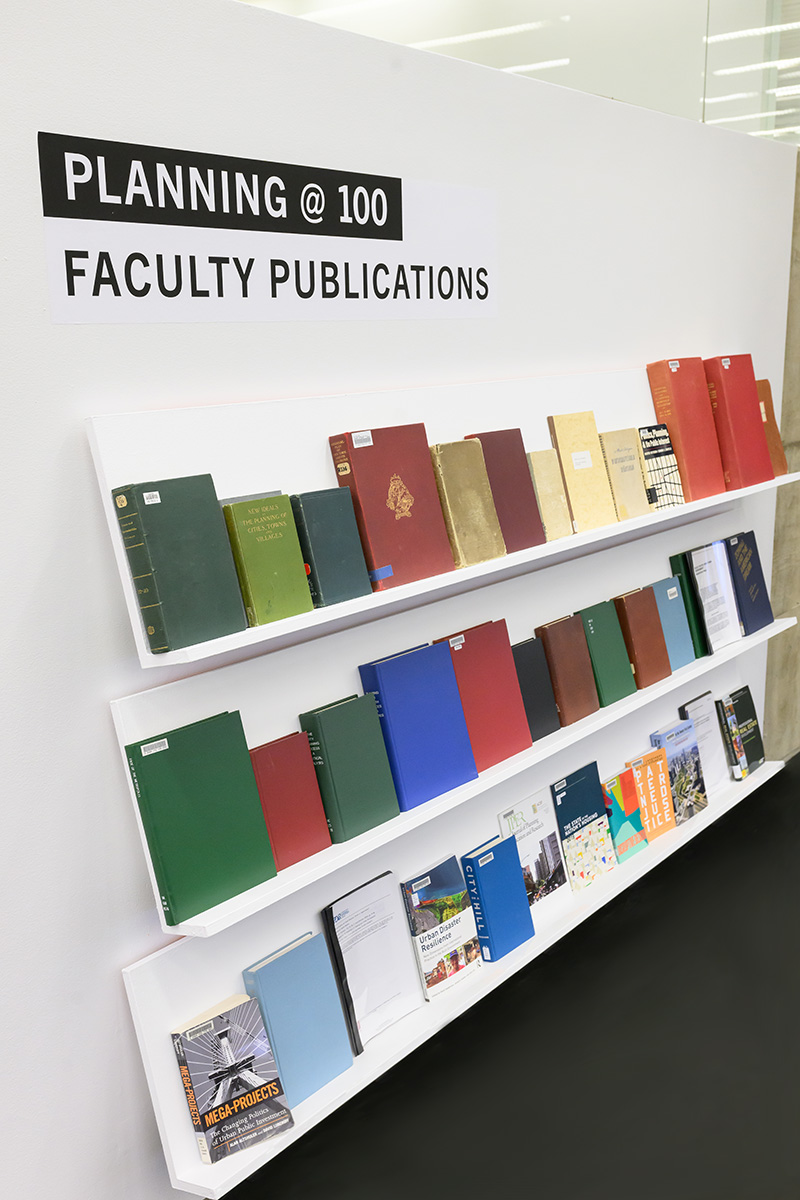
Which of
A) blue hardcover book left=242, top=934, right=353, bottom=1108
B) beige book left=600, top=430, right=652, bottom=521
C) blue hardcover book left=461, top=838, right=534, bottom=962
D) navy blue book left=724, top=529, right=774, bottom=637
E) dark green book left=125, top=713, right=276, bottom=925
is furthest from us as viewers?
navy blue book left=724, top=529, right=774, bottom=637

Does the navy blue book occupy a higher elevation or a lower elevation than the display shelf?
higher

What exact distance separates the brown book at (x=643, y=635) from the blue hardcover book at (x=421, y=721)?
849 millimetres

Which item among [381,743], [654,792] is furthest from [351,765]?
[654,792]

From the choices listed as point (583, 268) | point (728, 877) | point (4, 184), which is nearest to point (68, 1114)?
point (4, 184)

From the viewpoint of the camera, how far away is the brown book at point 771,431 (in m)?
3.49

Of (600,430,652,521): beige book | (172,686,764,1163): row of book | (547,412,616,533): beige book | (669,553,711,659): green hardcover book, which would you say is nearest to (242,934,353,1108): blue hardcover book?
(172,686,764,1163): row of book

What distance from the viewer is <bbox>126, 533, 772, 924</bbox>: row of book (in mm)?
1809

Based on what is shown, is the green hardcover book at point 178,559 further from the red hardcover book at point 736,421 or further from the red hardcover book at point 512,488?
the red hardcover book at point 736,421

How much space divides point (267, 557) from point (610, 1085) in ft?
4.97

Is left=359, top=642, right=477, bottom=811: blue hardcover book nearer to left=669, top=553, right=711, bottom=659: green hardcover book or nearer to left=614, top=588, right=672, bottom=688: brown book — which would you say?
left=614, top=588, right=672, bottom=688: brown book

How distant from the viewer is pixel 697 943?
2.85m

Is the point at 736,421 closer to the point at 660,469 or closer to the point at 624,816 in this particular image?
the point at 660,469

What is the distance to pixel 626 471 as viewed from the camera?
285cm

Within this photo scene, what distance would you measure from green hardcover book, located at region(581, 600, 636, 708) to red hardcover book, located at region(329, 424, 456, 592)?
2.53 feet
